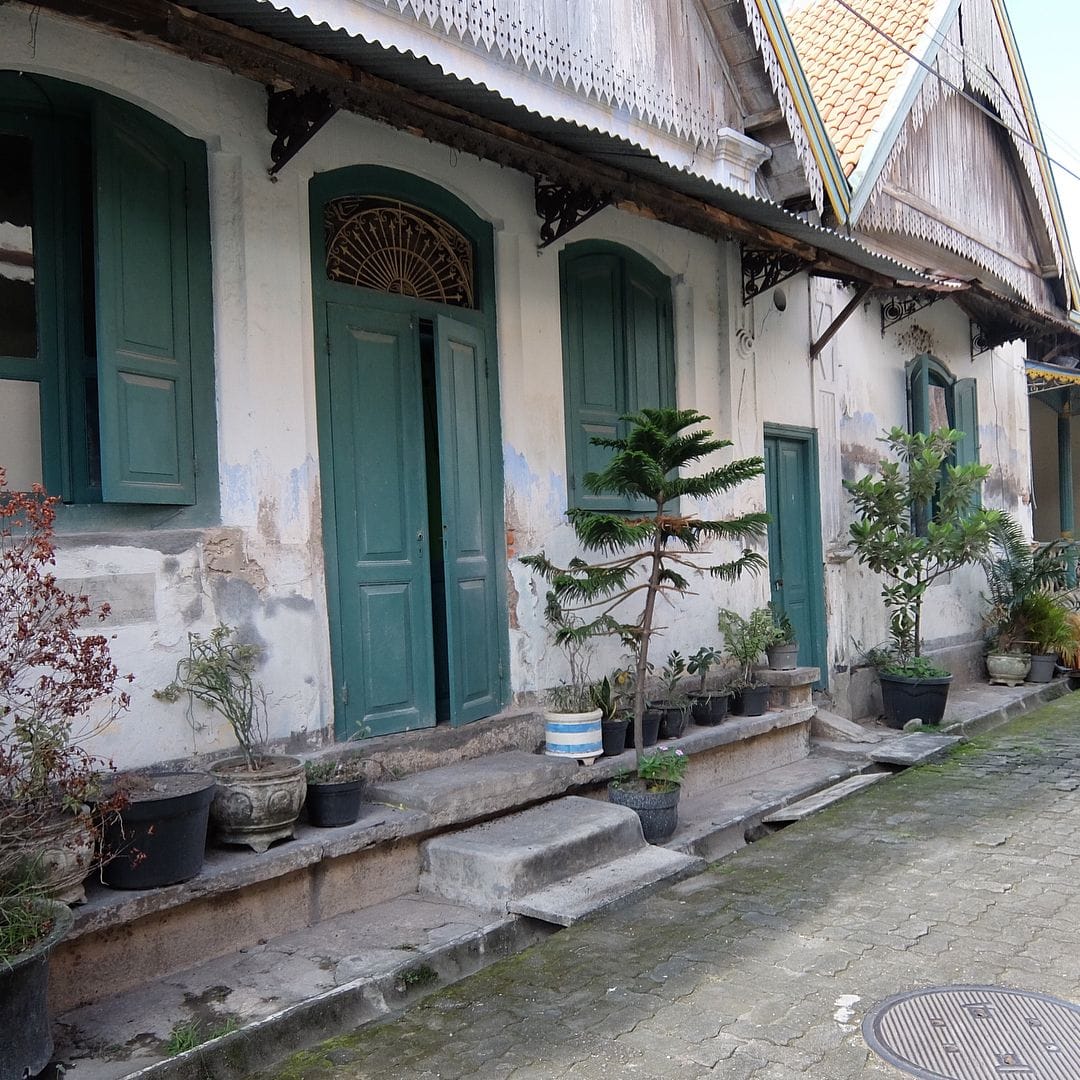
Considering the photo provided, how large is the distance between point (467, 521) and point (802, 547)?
4.21 m

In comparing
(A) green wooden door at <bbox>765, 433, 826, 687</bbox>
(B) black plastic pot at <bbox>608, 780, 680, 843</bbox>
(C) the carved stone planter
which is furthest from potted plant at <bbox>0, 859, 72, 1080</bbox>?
(A) green wooden door at <bbox>765, 433, 826, 687</bbox>

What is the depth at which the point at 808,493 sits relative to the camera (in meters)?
9.09

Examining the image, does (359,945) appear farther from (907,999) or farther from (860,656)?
(860,656)

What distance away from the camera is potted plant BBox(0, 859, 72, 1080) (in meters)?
2.90

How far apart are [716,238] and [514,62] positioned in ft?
8.71

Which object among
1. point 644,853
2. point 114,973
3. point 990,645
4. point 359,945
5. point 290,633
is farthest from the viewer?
point 990,645

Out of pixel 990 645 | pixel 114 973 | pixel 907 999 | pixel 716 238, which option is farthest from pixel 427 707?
pixel 990 645

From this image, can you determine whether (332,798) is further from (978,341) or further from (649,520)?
(978,341)

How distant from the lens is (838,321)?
28.7 ft

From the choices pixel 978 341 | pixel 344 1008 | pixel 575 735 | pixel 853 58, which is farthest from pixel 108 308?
pixel 978 341

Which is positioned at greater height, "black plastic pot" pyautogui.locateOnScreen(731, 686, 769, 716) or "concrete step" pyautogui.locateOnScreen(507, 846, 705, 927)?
"black plastic pot" pyautogui.locateOnScreen(731, 686, 769, 716)

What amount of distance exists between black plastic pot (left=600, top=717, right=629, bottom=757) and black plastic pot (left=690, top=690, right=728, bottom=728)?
99 centimetres

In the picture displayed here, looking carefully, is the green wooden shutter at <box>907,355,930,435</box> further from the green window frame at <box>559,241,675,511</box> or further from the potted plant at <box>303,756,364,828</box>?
the potted plant at <box>303,756,364,828</box>

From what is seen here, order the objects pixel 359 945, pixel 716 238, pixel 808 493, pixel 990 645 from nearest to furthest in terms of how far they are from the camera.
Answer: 1. pixel 359 945
2. pixel 716 238
3. pixel 808 493
4. pixel 990 645
